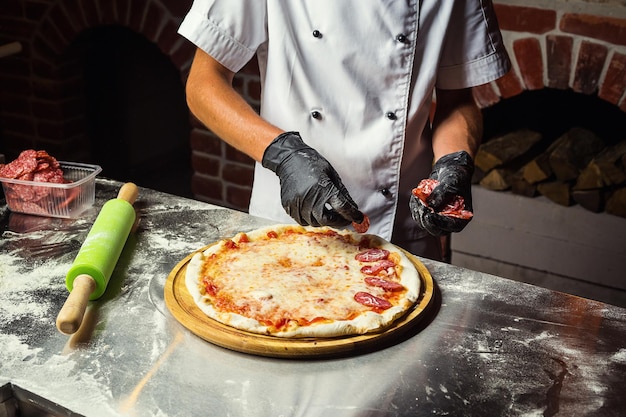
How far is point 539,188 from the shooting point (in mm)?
3107

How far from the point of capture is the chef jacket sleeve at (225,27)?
1.88m

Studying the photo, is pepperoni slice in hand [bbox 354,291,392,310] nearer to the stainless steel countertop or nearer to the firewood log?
the stainless steel countertop

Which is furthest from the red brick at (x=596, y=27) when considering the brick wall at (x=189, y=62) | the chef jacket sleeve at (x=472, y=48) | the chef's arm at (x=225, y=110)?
the chef's arm at (x=225, y=110)

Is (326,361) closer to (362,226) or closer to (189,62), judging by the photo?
(362,226)

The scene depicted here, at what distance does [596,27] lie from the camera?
8.87ft

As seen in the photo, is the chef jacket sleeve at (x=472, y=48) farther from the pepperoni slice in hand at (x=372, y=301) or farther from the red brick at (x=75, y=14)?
the red brick at (x=75, y=14)

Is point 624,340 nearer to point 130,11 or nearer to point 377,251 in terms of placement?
point 377,251

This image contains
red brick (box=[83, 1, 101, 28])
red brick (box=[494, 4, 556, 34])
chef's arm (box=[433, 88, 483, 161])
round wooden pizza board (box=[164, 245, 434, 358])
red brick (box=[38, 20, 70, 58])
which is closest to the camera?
round wooden pizza board (box=[164, 245, 434, 358])

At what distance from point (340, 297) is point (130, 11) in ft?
8.00

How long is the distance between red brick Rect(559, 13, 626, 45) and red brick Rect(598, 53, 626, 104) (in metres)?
0.07

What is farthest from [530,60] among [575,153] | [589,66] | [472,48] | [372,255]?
[372,255]

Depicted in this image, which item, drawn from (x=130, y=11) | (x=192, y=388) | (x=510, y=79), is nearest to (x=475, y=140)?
(x=510, y=79)

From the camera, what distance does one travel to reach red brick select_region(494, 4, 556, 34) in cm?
277

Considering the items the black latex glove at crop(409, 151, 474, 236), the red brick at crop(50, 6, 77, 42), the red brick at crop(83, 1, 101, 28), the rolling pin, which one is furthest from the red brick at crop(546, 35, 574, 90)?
the red brick at crop(50, 6, 77, 42)
